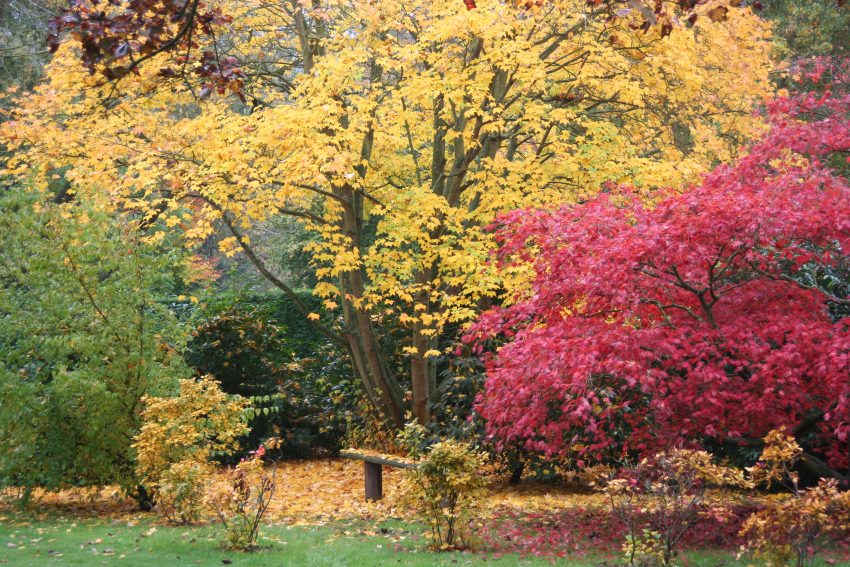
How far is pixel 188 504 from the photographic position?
7176 mm

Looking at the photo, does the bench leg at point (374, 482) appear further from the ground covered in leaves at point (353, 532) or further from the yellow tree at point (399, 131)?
the yellow tree at point (399, 131)

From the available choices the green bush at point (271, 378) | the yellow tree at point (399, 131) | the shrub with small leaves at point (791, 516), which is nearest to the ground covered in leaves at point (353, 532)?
the shrub with small leaves at point (791, 516)

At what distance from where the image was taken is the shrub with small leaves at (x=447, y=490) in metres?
6.43

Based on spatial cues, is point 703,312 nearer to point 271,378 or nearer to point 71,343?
point 71,343

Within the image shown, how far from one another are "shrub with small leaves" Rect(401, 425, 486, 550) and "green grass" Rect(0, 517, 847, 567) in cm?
25

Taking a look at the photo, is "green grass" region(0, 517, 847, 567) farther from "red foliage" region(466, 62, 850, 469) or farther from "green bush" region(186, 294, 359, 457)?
"green bush" region(186, 294, 359, 457)

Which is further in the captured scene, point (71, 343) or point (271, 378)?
point (271, 378)

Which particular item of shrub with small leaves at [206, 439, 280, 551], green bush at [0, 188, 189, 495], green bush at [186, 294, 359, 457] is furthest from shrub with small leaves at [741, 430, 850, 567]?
green bush at [186, 294, 359, 457]

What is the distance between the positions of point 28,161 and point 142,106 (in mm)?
1571

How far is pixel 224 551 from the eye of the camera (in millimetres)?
6312

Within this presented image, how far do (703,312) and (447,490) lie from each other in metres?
2.32

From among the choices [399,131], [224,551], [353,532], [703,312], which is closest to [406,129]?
[399,131]

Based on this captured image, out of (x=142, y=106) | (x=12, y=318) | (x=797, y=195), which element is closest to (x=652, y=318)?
(x=797, y=195)

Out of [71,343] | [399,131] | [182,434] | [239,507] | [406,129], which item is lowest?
[239,507]
